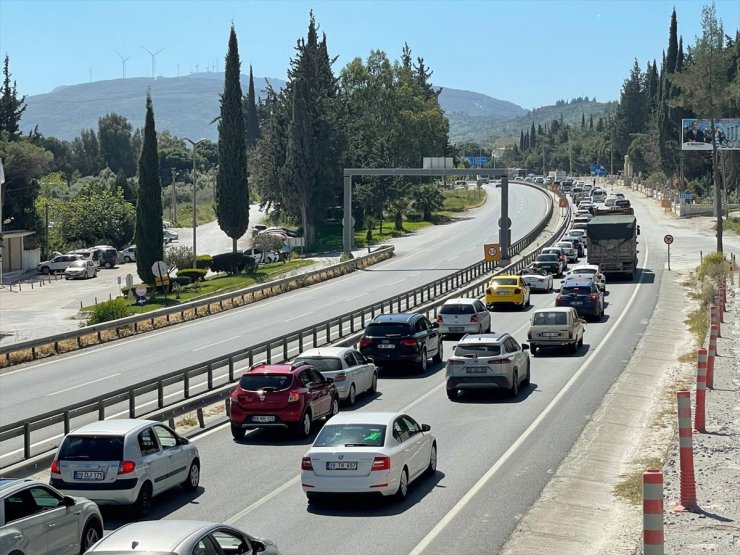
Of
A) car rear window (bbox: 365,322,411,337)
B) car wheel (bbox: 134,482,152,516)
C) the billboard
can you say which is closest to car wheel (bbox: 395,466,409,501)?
car wheel (bbox: 134,482,152,516)

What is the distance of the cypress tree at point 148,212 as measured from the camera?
6656 cm

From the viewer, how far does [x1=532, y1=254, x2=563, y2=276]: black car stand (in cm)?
6369

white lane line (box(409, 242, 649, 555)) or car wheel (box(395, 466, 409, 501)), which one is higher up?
car wheel (box(395, 466, 409, 501))

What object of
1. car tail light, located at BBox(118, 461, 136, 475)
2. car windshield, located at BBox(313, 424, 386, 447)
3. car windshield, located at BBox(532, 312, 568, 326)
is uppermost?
car windshield, located at BBox(313, 424, 386, 447)

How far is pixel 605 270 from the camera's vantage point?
61.0 meters

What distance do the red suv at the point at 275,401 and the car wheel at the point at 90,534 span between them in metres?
8.48

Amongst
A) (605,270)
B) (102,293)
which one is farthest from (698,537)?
(102,293)

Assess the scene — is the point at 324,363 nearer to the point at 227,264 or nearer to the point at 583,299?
the point at 583,299

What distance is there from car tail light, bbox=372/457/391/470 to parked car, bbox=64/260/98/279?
2910 inches

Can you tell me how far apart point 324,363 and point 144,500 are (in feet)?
35.0

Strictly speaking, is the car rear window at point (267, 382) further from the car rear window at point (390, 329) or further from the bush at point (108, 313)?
the bush at point (108, 313)

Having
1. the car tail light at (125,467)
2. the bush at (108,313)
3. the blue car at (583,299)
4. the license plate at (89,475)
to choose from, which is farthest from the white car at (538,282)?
the license plate at (89,475)

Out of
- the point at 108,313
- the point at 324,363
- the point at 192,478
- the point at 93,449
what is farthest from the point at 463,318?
the point at 93,449

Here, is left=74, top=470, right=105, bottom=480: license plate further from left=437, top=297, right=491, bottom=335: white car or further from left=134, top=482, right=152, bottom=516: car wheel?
left=437, top=297, right=491, bottom=335: white car
